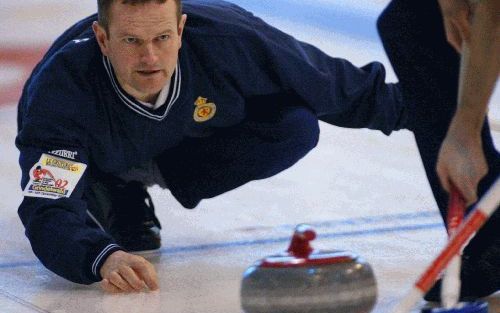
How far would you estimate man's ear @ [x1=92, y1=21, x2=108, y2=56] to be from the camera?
2.53m

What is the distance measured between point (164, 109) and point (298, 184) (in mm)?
839

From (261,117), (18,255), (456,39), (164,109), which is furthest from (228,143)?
(456,39)

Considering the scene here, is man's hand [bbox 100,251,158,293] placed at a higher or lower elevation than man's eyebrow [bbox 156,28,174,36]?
lower

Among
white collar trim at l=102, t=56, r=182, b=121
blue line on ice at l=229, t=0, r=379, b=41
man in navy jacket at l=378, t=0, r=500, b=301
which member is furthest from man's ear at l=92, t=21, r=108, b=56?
blue line on ice at l=229, t=0, r=379, b=41

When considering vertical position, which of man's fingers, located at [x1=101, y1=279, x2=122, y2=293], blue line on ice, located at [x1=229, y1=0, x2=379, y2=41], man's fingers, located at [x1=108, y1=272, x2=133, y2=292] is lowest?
blue line on ice, located at [x1=229, y1=0, x2=379, y2=41]

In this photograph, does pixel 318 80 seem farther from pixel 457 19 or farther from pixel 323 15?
pixel 323 15

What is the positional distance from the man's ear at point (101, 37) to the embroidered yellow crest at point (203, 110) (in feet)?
0.71

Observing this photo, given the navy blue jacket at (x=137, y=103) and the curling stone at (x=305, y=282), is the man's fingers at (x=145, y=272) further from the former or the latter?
the curling stone at (x=305, y=282)

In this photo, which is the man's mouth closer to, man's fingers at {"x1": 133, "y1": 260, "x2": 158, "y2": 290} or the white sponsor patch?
the white sponsor patch

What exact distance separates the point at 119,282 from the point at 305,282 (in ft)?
2.14

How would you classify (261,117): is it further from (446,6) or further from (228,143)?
(446,6)

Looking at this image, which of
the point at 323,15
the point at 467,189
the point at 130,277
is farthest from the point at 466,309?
the point at 323,15

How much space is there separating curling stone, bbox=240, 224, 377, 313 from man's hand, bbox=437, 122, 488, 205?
0.56 feet

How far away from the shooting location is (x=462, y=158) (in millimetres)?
1705
